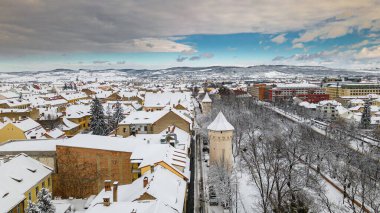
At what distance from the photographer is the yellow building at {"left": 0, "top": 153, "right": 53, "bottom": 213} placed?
2902 centimetres

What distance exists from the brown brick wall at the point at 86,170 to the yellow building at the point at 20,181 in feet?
7.46

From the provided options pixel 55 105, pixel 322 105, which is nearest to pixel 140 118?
pixel 55 105

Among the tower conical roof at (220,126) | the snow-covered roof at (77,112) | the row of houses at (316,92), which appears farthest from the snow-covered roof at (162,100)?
the row of houses at (316,92)

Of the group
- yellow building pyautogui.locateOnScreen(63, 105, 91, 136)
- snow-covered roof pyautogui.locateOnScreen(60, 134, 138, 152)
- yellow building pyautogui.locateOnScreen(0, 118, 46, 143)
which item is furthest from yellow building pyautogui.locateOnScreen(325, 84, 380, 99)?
snow-covered roof pyautogui.locateOnScreen(60, 134, 138, 152)

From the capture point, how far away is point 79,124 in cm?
8581

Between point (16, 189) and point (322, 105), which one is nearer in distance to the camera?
point (16, 189)

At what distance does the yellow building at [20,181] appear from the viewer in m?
29.0

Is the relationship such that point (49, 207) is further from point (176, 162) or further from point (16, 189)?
point (176, 162)

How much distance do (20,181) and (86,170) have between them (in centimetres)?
923

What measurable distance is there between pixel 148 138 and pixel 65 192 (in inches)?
550

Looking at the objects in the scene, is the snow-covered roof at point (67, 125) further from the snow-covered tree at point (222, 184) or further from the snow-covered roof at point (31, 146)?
the snow-covered tree at point (222, 184)

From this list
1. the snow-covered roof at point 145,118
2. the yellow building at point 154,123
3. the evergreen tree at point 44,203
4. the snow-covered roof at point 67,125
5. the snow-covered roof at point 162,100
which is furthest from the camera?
the snow-covered roof at point 162,100

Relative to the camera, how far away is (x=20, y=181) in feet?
107

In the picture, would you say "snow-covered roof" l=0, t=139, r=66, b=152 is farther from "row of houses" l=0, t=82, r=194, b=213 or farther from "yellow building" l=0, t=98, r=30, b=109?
"yellow building" l=0, t=98, r=30, b=109
